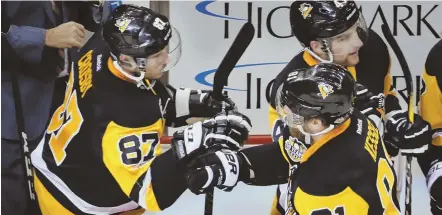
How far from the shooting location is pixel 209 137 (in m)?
1.96

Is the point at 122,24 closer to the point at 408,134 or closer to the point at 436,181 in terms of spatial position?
the point at 408,134

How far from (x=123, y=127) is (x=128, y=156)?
7 centimetres

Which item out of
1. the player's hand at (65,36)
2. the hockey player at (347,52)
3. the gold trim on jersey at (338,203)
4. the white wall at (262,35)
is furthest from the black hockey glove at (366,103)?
the white wall at (262,35)

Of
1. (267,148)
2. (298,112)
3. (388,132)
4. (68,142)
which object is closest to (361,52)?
(388,132)

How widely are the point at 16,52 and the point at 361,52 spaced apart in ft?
2.94

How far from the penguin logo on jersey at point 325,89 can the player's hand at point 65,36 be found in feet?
2.59

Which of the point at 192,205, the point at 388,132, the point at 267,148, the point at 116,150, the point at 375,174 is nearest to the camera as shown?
the point at 375,174

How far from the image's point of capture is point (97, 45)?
223 centimetres

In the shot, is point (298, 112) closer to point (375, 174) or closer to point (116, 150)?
point (375, 174)

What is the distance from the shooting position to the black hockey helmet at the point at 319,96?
1.82m

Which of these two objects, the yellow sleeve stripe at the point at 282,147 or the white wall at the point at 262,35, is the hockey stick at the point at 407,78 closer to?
the yellow sleeve stripe at the point at 282,147

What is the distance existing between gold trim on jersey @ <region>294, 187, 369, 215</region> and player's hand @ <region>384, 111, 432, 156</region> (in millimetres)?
467

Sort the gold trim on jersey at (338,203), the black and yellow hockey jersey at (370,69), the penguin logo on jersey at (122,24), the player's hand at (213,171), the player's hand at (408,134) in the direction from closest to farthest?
the gold trim on jersey at (338,203)
the player's hand at (213,171)
the penguin logo on jersey at (122,24)
the player's hand at (408,134)
the black and yellow hockey jersey at (370,69)

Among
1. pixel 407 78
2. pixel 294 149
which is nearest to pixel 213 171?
pixel 294 149
